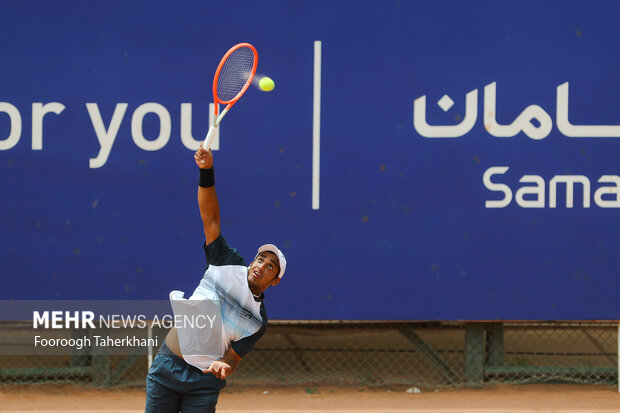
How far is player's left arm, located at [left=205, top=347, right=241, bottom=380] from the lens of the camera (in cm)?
306

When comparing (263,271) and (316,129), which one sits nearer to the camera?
(263,271)

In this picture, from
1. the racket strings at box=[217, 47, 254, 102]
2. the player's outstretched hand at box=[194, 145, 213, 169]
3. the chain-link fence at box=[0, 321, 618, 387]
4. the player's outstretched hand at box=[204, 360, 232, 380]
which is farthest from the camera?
the chain-link fence at box=[0, 321, 618, 387]

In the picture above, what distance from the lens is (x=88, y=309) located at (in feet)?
18.6

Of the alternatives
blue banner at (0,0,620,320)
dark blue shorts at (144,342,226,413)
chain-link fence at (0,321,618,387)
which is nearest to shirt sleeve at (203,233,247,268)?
dark blue shorts at (144,342,226,413)

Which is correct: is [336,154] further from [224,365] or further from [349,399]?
[224,365]

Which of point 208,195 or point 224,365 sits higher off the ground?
point 208,195

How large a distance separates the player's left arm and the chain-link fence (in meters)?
2.91

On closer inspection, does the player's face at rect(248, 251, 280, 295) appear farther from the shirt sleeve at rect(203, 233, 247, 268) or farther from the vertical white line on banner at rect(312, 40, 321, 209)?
the vertical white line on banner at rect(312, 40, 321, 209)

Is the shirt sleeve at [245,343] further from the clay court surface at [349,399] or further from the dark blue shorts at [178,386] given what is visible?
the clay court surface at [349,399]

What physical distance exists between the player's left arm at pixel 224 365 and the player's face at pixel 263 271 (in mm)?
299

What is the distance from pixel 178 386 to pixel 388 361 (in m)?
Result: 3.75

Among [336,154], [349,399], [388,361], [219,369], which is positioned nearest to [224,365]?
[219,369]

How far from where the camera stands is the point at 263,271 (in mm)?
3297

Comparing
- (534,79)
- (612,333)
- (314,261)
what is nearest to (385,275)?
(314,261)
